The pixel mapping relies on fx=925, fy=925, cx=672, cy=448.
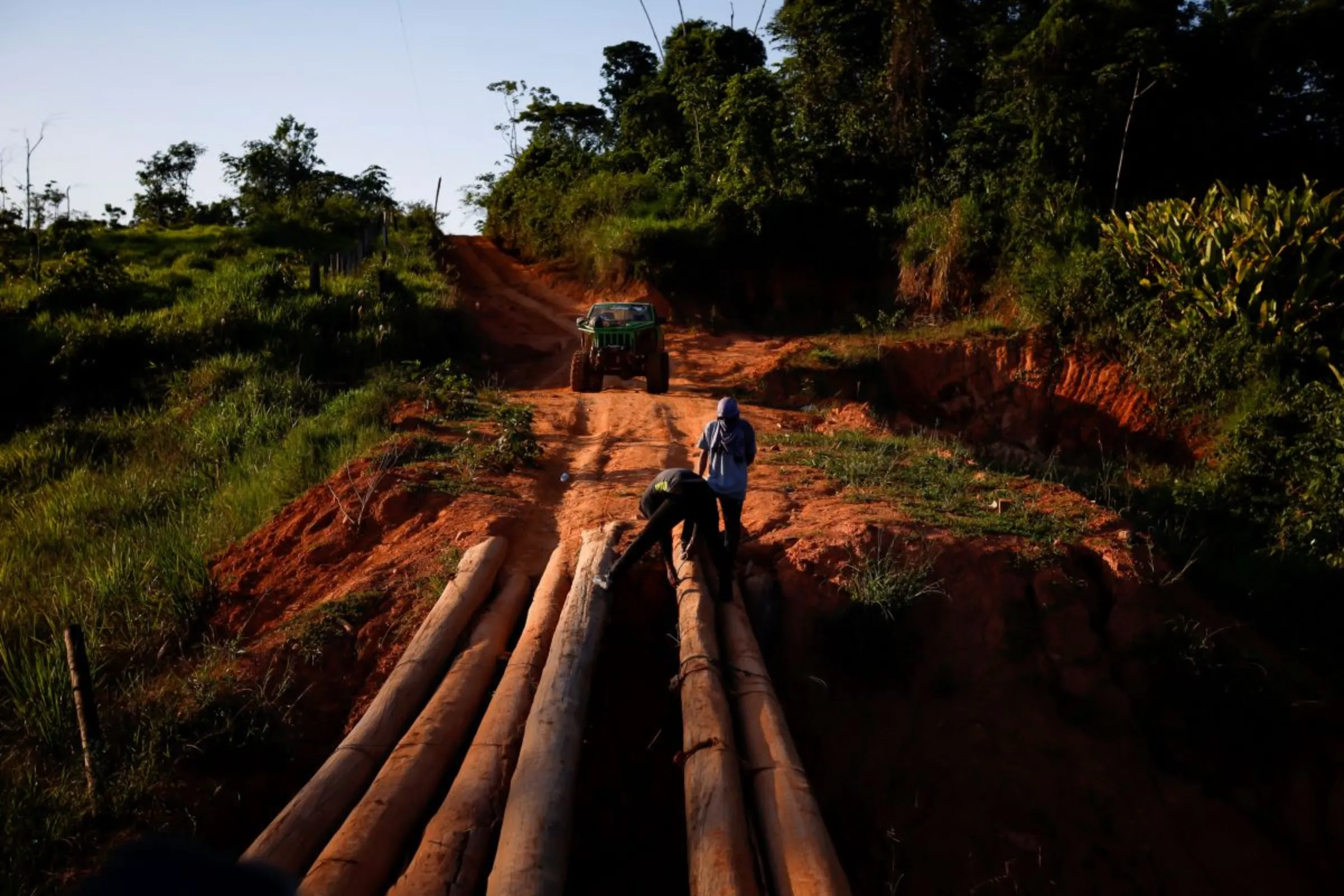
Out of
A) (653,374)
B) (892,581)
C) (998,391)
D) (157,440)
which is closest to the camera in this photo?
(892,581)

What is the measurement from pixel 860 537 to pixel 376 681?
3681mm

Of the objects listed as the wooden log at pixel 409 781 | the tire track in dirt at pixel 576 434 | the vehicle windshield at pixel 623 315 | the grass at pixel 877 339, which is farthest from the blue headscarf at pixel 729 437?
the grass at pixel 877 339

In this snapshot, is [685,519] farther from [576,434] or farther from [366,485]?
[576,434]

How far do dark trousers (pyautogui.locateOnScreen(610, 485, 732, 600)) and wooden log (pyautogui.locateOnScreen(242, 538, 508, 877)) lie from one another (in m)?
1.04

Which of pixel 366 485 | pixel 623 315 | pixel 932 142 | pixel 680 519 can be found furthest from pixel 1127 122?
pixel 366 485

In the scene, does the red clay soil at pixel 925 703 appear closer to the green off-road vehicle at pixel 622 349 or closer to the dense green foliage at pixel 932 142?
the green off-road vehicle at pixel 622 349

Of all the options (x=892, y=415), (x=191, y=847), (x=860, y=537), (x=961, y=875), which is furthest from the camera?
(x=892, y=415)

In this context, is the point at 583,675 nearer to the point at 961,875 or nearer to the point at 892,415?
the point at 961,875

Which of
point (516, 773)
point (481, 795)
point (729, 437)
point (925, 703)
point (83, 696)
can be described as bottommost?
point (925, 703)

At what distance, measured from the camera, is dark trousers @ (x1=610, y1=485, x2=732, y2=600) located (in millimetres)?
6352

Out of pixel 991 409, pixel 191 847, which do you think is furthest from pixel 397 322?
pixel 191 847

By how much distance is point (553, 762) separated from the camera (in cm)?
446

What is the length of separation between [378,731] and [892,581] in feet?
12.0

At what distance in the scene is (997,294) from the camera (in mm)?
19359
